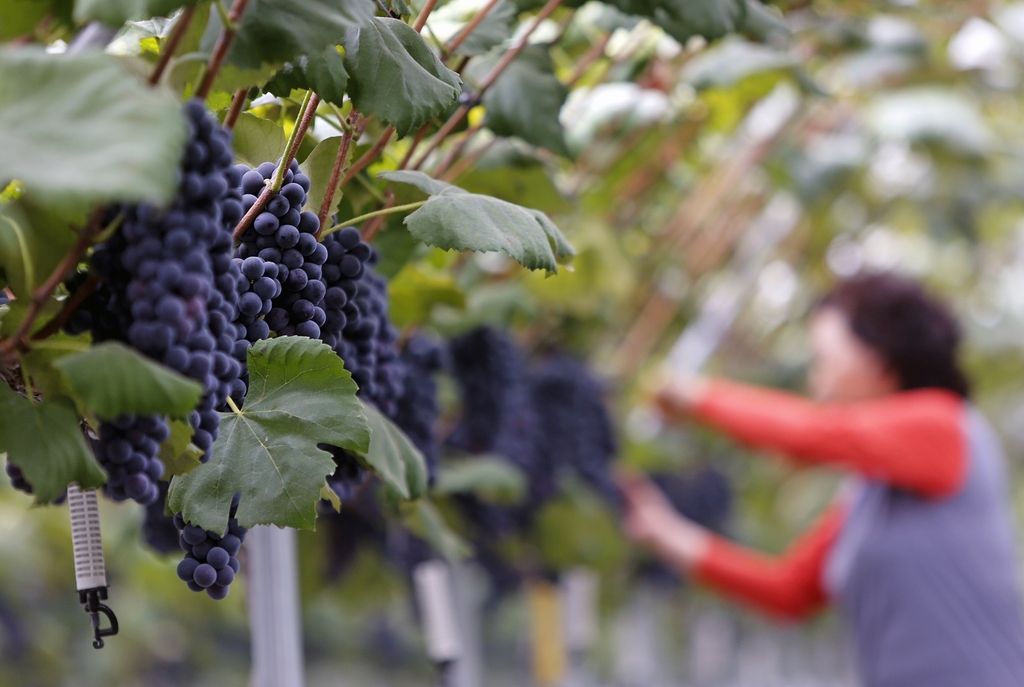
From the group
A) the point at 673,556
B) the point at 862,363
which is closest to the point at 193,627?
the point at 673,556

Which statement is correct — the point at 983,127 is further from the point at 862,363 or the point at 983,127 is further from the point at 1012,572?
the point at 1012,572

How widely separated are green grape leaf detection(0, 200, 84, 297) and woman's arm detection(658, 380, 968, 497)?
1503 mm

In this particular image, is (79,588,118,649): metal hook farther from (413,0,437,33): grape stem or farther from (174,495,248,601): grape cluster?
(413,0,437,33): grape stem

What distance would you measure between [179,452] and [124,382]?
12cm

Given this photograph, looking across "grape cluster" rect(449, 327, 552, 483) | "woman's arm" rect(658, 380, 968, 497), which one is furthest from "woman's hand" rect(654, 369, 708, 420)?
"grape cluster" rect(449, 327, 552, 483)

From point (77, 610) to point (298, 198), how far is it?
265 centimetres

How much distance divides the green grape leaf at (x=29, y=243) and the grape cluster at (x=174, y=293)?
0.03 m

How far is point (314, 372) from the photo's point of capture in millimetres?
588

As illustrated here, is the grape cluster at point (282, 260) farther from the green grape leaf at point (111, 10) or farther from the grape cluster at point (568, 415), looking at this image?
the grape cluster at point (568, 415)

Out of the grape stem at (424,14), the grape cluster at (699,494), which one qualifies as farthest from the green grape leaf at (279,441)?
the grape cluster at (699,494)

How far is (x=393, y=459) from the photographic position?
731mm

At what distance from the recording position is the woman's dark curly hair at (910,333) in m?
1.88

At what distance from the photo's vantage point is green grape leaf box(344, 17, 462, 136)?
24.3 inches

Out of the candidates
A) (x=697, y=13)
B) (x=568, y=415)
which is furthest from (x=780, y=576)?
(x=697, y=13)
